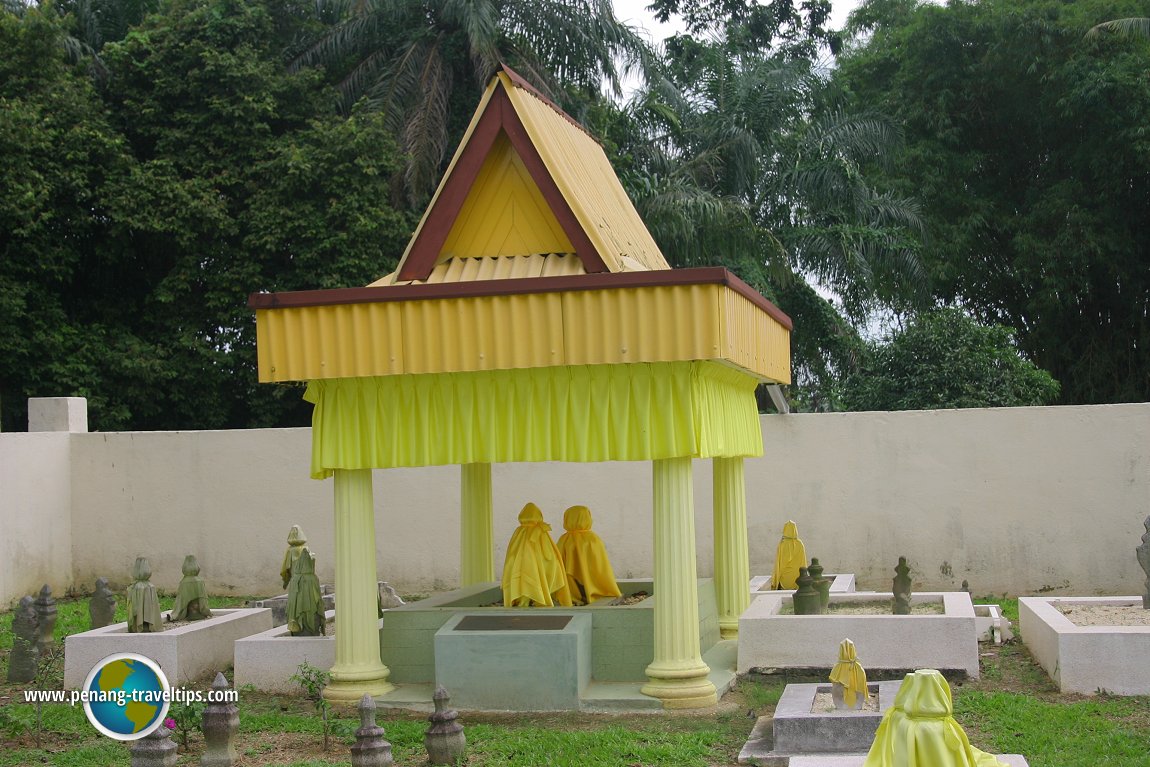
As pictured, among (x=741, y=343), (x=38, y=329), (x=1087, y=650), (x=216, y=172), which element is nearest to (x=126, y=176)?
(x=216, y=172)

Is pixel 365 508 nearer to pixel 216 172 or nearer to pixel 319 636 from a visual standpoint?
pixel 319 636

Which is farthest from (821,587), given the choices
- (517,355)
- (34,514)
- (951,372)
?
(34,514)

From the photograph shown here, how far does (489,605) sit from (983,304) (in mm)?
20474

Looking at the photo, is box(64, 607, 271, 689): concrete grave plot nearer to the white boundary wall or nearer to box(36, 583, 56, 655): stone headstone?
box(36, 583, 56, 655): stone headstone

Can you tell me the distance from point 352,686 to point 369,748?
8.12 ft

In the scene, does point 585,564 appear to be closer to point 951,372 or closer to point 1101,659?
point 1101,659

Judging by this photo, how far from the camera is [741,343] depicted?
10375 millimetres

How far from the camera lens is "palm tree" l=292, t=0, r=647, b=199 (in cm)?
2491

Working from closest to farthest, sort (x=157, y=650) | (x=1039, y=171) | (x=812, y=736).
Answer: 1. (x=812, y=736)
2. (x=157, y=650)
3. (x=1039, y=171)

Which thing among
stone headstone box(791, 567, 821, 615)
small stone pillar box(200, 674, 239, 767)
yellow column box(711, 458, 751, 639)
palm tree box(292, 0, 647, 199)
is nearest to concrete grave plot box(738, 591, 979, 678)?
stone headstone box(791, 567, 821, 615)

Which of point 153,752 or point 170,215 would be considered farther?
point 170,215

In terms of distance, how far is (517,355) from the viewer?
389 inches

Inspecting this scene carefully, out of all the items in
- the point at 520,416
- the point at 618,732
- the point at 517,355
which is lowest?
the point at 618,732

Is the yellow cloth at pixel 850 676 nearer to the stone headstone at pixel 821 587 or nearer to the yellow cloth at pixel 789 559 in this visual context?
the stone headstone at pixel 821 587
